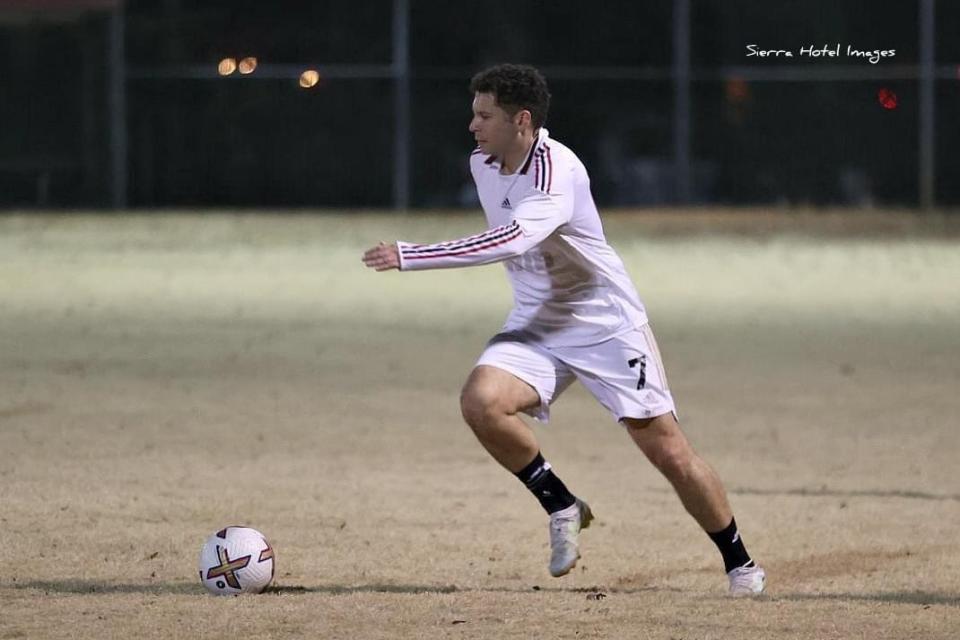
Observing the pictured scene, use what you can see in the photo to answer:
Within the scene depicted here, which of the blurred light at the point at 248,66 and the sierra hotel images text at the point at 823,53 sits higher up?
the sierra hotel images text at the point at 823,53

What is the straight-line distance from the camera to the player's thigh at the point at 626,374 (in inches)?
261

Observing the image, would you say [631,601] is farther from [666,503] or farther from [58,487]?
[58,487]

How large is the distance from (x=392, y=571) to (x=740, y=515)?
80.5 inches

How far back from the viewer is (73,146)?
2795 centimetres

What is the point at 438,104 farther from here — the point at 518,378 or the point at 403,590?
the point at 403,590

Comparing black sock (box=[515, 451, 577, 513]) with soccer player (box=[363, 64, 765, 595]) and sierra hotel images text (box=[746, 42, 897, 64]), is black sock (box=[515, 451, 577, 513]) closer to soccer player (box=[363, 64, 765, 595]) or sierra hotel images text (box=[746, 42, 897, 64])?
soccer player (box=[363, 64, 765, 595])

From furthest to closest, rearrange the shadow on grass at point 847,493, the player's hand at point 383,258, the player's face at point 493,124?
the shadow on grass at point 847,493 → the player's face at point 493,124 → the player's hand at point 383,258

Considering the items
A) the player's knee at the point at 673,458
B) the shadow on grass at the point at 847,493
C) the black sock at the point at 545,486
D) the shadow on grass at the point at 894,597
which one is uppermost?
the player's knee at the point at 673,458

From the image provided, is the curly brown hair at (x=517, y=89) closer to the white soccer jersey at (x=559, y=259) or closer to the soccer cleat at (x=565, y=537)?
the white soccer jersey at (x=559, y=259)

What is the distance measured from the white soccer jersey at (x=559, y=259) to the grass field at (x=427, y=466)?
40.7 inches

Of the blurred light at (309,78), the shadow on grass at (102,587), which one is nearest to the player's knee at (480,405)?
the shadow on grass at (102,587)

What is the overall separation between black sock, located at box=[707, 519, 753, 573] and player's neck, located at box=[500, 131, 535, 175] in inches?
63.3

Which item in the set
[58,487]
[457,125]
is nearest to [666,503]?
[58,487]

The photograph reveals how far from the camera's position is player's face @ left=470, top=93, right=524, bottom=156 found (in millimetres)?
6617
